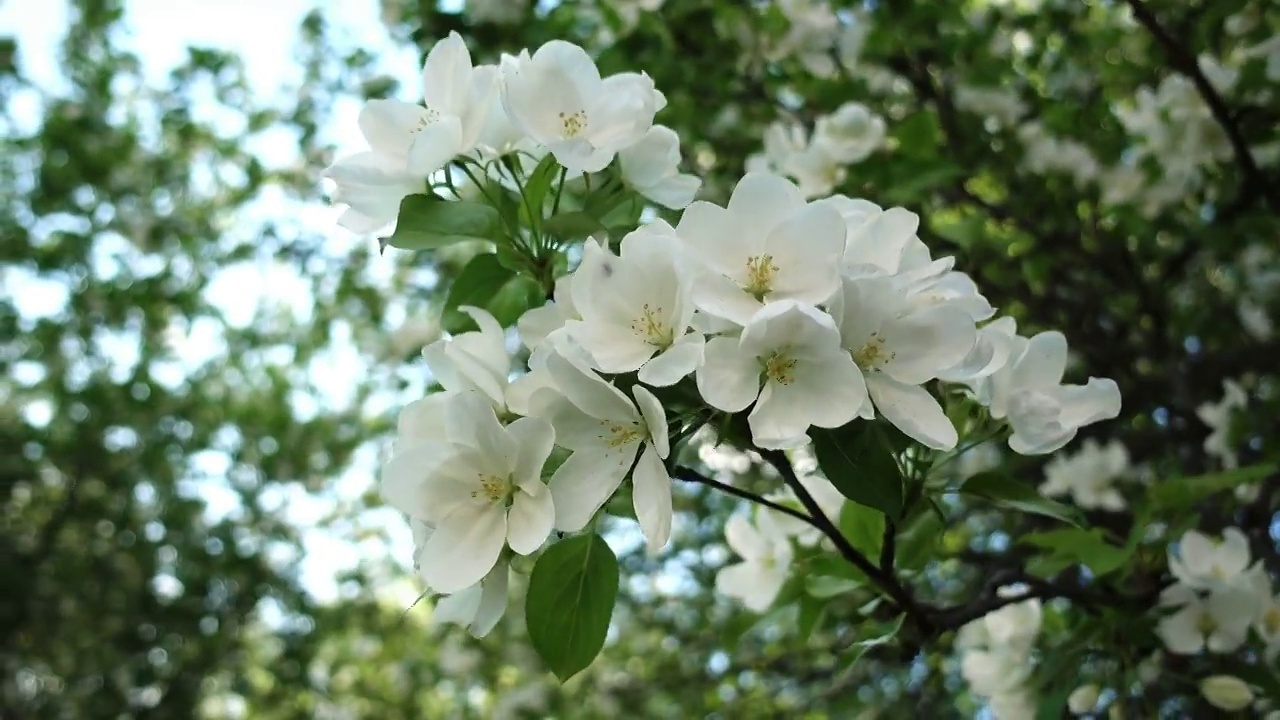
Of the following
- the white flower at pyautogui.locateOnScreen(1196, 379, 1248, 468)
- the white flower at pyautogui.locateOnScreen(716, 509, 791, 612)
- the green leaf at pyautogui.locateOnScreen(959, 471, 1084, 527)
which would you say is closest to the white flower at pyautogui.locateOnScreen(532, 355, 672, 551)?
the green leaf at pyautogui.locateOnScreen(959, 471, 1084, 527)

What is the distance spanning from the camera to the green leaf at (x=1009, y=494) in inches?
38.8

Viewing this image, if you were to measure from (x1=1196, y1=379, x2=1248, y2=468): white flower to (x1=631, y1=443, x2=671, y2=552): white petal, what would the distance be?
1763mm

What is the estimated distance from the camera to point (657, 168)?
1.06m

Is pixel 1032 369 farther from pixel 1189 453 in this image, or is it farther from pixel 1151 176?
pixel 1151 176

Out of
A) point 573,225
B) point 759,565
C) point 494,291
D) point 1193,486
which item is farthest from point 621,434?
point 1193,486

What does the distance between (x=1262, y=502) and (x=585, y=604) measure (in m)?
1.61

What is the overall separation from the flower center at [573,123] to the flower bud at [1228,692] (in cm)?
109

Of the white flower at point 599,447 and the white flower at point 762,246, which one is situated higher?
the white flower at point 762,246

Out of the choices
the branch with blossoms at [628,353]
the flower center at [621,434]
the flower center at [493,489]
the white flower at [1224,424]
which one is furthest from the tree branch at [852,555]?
the white flower at [1224,424]

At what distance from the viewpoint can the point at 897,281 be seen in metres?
0.86

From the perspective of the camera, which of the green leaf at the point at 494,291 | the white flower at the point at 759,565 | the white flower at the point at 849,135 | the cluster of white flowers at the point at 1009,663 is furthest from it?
the white flower at the point at 849,135

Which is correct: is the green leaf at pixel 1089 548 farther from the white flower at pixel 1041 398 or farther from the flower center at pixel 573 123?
the flower center at pixel 573 123

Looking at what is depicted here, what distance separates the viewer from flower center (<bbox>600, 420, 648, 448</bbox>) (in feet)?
2.77

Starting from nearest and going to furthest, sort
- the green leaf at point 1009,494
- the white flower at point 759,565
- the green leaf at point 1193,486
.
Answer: the green leaf at point 1009,494
the green leaf at point 1193,486
the white flower at point 759,565
